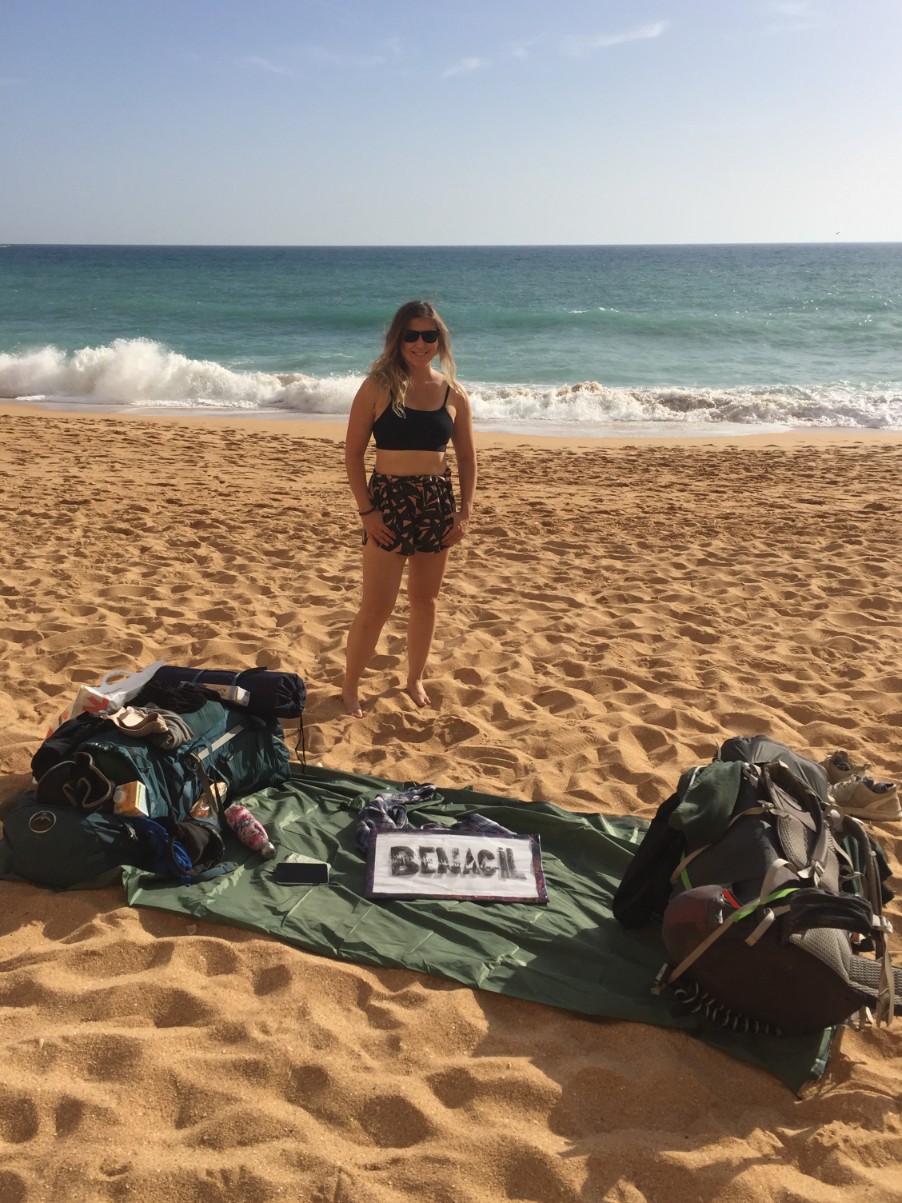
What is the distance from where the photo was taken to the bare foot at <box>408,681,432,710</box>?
181 inches

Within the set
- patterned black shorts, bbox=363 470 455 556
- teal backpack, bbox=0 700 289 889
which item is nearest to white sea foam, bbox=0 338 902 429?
patterned black shorts, bbox=363 470 455 556

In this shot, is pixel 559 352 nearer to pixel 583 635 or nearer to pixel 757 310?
pixel 757 310

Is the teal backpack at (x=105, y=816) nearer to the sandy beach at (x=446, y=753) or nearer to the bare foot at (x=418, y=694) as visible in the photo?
the sandy beach at (x=446, y=753)

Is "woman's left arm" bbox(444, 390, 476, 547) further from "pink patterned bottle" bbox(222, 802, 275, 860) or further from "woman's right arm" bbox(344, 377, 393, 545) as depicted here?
"pink patterned bottle" bbox(222, 802, 275, 860)

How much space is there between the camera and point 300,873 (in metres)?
3.21

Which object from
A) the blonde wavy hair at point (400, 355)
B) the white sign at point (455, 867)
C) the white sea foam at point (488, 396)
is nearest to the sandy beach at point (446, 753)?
the white sign at point (455, 867)

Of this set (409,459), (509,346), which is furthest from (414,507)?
(509,346)

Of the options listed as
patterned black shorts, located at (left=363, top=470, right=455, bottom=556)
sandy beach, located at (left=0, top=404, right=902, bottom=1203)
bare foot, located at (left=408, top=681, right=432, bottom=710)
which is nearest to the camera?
sandy beach, located at (left=0, top=404, right=902, bottom=1203)

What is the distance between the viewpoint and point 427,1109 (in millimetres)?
2289

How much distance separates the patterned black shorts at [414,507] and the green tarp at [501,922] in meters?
1.19

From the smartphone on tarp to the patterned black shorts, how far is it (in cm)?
146

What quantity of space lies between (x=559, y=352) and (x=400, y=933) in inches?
881

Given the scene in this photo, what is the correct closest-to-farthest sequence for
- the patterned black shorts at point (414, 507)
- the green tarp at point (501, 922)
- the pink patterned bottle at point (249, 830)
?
the green tarp at point (501, 922), the pink patterned bottle at point (249, 830), the patterned black shorts at point (414, 507)

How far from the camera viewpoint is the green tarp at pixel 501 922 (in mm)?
2668
